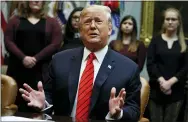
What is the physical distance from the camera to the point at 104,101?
85.6 inches

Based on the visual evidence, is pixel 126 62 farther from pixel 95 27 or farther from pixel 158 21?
pixel 158 21

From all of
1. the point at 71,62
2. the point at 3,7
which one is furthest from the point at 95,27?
the point at 3,7

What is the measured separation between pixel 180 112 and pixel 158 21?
A: 1.35 m

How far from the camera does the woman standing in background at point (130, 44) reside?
13.2 feet

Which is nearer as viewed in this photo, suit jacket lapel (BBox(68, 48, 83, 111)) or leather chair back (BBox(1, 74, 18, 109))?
suit jacket lapel (BBox(68, 48, 83, 111))

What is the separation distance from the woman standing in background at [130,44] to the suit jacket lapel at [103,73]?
5.65 ft

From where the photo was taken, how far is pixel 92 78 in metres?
2.21

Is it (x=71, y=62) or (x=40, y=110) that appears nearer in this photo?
(x=40, y=110)

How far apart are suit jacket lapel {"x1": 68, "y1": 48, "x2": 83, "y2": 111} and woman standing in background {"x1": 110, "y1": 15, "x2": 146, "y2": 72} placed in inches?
67.8

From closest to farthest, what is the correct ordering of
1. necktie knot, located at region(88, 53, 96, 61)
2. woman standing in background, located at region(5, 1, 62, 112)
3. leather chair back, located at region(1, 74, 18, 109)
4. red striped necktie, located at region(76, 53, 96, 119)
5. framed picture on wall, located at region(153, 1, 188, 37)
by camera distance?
red striped necktie, located at region(76, 53, 96, 119), necktie knot, located at region(88, 53, 96, 61), leather chair back, located at region(1, 74, 18, 109), woman standing in background, located at region(5, 1, 62, 112), framed picture on wall, located at region(153, 1, 188, 37)

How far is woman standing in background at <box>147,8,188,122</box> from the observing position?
3965 mm

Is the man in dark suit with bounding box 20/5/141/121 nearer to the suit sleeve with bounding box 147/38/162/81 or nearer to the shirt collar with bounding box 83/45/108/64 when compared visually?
the shirt collar with bounding box 83/45/108/64

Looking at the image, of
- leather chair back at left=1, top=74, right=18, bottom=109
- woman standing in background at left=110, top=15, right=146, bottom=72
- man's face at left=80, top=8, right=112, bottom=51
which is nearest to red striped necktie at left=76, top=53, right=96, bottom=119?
man's face at left=80, top=8, right=112, bottom=51

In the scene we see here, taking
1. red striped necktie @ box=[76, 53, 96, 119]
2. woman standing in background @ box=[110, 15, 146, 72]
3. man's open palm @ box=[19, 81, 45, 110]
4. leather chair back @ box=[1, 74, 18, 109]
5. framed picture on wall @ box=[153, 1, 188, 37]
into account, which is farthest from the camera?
framed picture on wall @ box=[153, 1, 188, 37]
